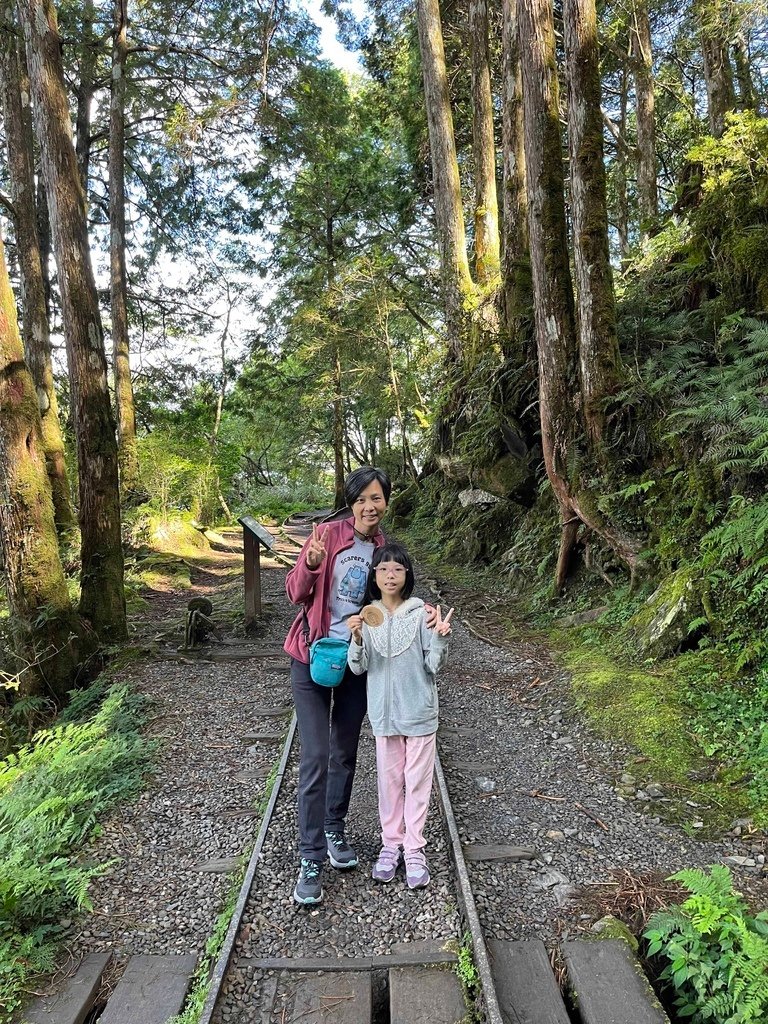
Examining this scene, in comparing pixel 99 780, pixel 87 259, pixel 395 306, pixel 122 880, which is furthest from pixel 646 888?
pixel 395 306

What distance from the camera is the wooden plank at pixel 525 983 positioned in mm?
2512

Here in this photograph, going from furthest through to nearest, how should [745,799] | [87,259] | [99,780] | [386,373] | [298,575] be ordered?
[386,373], [87,259], [99,780], [745,799], [298,575]

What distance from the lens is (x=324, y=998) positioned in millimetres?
2588

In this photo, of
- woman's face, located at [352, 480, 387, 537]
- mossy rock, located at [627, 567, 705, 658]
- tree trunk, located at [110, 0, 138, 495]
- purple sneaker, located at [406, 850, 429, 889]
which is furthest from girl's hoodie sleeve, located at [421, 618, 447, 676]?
tree trunk, located at [110, 0, 138, 495]

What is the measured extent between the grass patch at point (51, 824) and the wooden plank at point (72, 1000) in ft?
0.34

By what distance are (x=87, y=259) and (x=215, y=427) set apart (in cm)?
1863

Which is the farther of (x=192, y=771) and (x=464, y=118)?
(x=464, y=118)

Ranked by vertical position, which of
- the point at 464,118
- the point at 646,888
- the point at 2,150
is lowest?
the point at 646,888

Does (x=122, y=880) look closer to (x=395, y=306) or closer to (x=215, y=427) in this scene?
(x=395, y=306)

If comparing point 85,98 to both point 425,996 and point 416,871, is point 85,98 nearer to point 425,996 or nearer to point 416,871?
point 416,871

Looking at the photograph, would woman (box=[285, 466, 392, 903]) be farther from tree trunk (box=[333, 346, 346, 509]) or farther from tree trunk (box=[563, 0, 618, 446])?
tree trunk (box=[333, 346, 346, 509])

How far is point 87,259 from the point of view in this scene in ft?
24.0

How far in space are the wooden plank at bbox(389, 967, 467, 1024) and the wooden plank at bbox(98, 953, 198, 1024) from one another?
3.07ft

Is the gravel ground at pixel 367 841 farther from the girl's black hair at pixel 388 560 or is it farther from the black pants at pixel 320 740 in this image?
the girl's black hair at pixel 388 560
